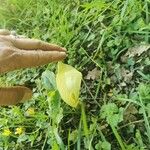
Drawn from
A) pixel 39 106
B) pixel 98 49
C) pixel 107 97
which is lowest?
pixel 39 106

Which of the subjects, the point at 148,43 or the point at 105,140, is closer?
the point at 105,140

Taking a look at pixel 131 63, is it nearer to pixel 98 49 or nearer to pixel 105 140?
pixel 98 49

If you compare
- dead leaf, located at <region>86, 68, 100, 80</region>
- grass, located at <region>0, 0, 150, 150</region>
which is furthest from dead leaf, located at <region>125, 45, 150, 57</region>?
dead leaf, located at <region>86, 68, 100, 80</region>

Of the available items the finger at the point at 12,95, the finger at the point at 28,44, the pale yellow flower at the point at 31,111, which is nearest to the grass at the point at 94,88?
the pale yellow flower at the point at 31,111

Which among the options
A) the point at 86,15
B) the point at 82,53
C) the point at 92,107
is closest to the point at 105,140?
the point at 92,107

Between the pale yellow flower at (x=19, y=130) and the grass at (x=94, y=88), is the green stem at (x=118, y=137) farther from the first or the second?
the pale yellow flower at (x=19, y=130)

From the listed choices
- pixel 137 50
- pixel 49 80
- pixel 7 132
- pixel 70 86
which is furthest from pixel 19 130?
pixel 137 50
